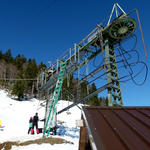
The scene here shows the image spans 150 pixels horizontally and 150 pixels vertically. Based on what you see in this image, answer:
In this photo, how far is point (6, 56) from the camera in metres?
68.9

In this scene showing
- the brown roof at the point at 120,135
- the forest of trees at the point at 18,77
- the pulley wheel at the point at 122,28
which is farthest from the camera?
the forest of trees at the point at 18,77

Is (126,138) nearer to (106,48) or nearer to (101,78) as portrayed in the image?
(101,78)

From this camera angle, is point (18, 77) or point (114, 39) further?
point (18, 77)

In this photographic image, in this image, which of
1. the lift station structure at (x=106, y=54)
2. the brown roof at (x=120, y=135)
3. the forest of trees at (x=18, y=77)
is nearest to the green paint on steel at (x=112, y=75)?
the lift station structure at (x=106, y=54)

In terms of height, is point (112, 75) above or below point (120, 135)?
above

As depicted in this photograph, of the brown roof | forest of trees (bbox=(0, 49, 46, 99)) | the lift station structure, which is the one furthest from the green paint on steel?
forest of trees (bbox=(0, 49, 46, 99))

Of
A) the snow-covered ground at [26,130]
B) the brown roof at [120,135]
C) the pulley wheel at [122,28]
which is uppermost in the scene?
the pulley wheel at [122,28]

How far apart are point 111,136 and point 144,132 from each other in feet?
1.92

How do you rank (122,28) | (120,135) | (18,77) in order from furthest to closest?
(18,77) → (122,28) → (120,135)

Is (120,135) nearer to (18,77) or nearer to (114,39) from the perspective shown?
(114,39)

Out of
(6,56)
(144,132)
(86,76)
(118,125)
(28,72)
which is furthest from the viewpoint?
(6,56)

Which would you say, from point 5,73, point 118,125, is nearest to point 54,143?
point 118,125

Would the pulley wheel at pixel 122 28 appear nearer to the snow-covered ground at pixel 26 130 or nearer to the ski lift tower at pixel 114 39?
the ski lift tower at pixel 114 39

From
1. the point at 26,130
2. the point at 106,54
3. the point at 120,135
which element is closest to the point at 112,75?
the point at 106,54
